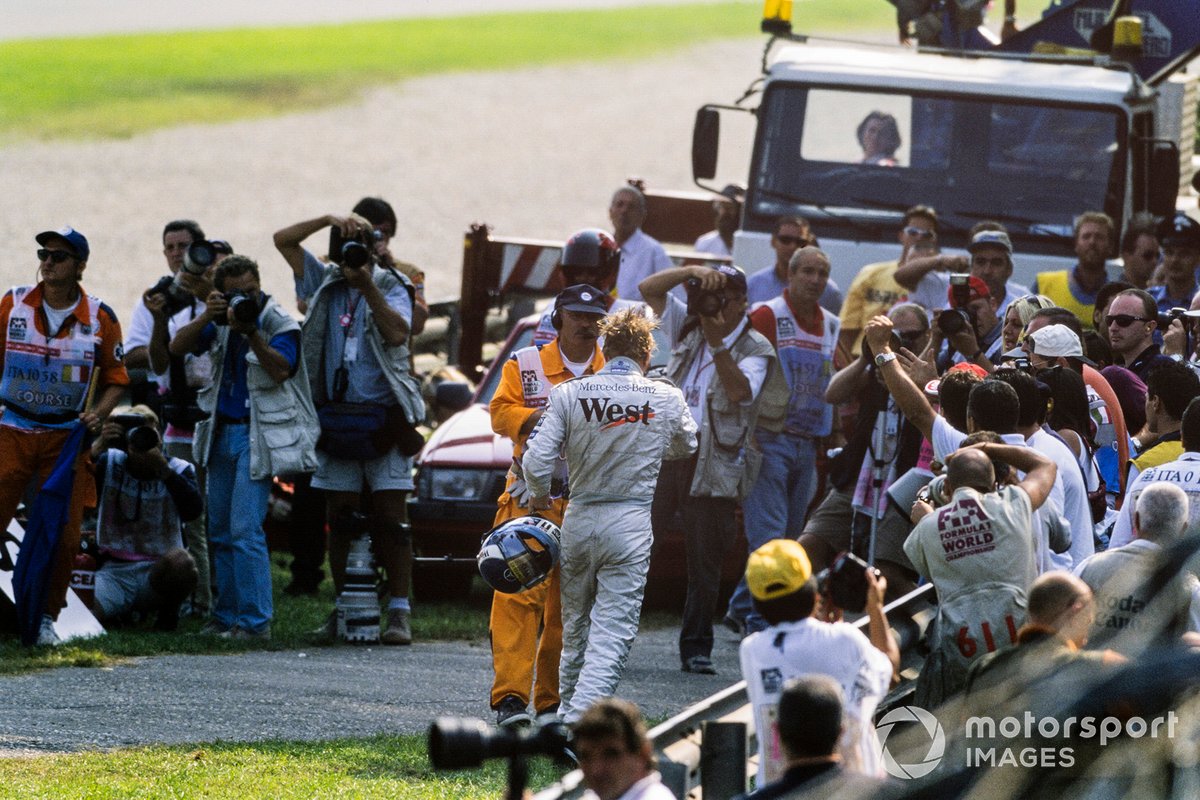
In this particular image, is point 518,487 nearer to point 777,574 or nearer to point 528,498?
point 528,498

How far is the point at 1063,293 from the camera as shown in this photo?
40.6 ft

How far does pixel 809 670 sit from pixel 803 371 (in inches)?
215

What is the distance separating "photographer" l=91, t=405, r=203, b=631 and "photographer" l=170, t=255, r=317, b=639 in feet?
0.91

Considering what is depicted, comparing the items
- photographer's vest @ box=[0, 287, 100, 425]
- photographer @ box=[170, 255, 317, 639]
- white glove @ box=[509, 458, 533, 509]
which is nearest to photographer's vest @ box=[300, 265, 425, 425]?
photographer @ box=[170, 255, 317, 639]

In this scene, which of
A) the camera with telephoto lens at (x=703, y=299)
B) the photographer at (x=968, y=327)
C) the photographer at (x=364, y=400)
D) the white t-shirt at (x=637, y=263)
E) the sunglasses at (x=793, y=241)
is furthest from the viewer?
the white t-shirt at (x=637, y=263)

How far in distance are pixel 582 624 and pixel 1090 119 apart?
270 inches

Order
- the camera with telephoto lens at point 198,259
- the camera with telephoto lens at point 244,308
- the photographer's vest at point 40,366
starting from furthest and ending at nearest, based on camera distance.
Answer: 1. the camera with telephoto lens at point 198,259
2. the photographer's vest at point 40,366
3. the camera with telephoto lens at point 244,308

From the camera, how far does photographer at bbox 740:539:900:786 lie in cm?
585

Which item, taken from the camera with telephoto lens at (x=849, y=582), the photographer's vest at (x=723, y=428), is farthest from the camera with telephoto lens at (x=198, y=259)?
the camera with telephoto lens at (x=849, y=582)

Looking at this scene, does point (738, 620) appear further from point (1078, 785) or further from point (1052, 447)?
point (1078, 785)

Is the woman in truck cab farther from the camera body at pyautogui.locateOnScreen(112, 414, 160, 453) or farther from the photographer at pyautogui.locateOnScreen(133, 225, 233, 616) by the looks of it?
the camera body at pyautogui.locateOnScreen(112, 414, 160, 453)

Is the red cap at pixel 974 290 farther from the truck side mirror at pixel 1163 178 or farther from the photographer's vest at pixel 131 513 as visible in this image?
the photographer's vest at pixel 131 513

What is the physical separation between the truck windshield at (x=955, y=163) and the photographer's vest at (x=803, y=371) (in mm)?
2533

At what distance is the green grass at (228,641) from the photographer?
9.91 m
